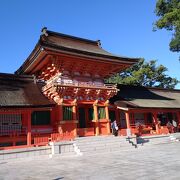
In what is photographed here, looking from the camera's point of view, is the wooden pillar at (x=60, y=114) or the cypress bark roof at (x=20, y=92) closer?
the cypress bark roof at (x=20, y=92)

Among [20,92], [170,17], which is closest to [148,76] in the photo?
[170,17]

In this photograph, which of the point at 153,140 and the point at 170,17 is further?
the point at 170,17

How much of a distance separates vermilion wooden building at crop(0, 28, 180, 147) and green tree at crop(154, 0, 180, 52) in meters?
8.84

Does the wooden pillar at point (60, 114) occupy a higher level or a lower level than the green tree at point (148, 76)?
lower

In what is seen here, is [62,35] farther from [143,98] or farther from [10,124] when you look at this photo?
[143,98]

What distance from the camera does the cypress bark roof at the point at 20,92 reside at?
14867mm

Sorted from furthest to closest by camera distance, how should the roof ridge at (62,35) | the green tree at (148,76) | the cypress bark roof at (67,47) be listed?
the green tree at (148,76) < the roof ridge at (62,35) < the cypress bark roof at (67,47)

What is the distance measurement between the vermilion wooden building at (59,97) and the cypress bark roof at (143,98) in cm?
25

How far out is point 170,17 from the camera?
25109mm

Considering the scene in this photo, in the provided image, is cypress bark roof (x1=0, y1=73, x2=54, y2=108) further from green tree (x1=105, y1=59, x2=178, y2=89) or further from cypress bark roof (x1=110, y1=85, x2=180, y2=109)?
green tree (x1=105, y1=59, x2=178, y2=89)

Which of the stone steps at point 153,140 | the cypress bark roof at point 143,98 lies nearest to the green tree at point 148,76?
the cypress bark roof at point 143,98

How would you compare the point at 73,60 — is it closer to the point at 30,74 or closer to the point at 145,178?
the point at 30,74

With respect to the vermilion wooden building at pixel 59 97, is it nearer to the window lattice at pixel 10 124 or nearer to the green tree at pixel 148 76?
the window lattice at pixel 10 124

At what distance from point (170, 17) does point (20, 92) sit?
725 inches
